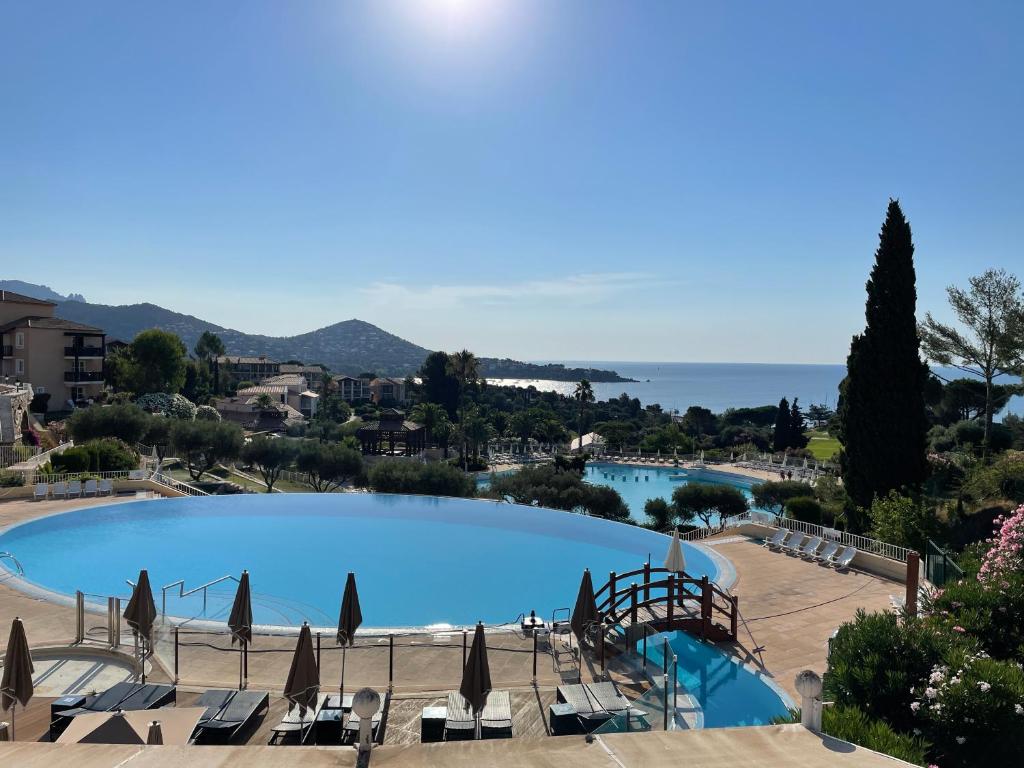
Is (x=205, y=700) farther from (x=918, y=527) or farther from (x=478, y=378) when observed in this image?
(x=478, y=378)

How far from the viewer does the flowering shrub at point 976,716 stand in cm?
Answer: 479

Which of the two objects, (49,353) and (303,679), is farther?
(49,353)

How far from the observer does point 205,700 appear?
729cm

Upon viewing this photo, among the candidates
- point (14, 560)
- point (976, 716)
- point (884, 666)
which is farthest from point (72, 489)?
point (976, 716)

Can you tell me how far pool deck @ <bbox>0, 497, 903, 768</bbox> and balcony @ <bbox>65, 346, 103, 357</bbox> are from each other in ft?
129

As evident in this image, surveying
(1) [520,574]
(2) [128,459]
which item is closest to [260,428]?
(2) [128,459]

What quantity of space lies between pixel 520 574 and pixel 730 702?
8044 millimetres

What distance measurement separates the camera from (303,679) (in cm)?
701

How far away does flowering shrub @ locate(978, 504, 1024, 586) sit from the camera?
7.14m

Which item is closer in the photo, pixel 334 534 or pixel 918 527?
pixel 918 527

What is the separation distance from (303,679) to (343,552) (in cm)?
1116

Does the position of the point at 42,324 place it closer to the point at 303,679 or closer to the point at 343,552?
the point at 343,552

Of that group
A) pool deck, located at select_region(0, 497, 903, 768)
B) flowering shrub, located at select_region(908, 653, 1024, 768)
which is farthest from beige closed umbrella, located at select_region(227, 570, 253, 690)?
flowering shrub, located at select_region(908, 653, 1024, 768)

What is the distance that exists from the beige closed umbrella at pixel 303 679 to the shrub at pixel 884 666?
5.00m
